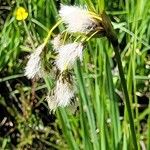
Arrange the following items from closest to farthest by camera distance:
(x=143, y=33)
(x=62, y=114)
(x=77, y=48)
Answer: (x=77, y=48)
(x=62, y=114)
(x=143, y=33)

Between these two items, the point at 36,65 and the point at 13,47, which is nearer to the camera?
the point at 36,65

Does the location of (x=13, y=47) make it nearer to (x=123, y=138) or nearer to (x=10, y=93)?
(x=10, y=93)

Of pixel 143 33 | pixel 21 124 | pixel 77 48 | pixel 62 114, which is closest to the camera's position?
pixel 77 48

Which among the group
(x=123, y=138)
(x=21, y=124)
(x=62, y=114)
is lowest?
(x=21, y=124)

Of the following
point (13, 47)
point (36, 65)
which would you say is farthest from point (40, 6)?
point (36, 65)

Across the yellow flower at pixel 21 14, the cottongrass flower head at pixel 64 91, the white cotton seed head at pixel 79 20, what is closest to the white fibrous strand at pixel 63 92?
the cottongrass flower head at pixel 64 91

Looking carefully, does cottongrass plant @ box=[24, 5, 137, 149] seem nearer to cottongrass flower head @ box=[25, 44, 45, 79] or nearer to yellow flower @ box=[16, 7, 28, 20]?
cottongrass flower head @ box=[25, 44, 45, 79]

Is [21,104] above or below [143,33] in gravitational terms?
below

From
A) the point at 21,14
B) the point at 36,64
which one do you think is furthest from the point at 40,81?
the point at 36,64
